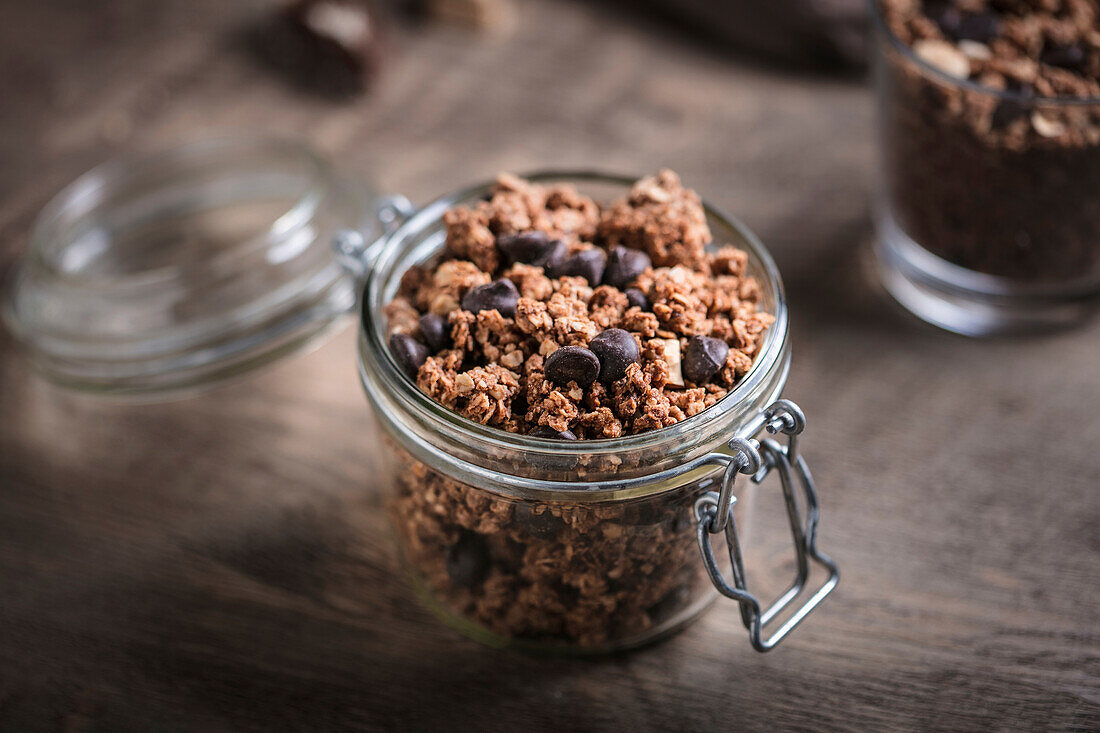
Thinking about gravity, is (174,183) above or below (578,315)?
below

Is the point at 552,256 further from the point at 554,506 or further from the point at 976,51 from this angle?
the point at 976,51

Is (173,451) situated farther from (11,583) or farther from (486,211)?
(486,211)

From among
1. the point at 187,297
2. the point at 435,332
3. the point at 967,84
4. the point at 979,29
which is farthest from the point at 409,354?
the point at 979,29

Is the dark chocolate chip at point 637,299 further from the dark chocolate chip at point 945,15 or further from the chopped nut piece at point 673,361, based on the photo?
the dark chocolate chip at point 945,15


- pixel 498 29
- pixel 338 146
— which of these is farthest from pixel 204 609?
pixel 498 29

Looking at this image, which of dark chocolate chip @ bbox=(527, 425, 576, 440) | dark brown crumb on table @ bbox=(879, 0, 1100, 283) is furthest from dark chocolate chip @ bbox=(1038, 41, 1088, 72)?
dark chocolate chip @ bbox=(527, 425, 576, 440)

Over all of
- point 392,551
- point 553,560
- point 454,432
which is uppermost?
point 454,432

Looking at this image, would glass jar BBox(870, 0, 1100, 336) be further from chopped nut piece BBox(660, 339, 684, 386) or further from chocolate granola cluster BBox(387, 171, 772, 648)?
chopped nut piece BBox(660, 339, 684, 386)
